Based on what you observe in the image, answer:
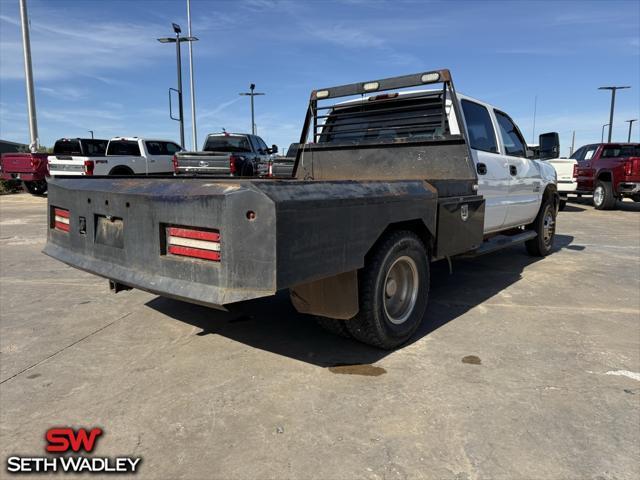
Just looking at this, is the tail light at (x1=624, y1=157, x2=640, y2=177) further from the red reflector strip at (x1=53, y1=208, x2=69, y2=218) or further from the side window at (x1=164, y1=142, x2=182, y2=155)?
the side window at (x1=164, y1=142, x2=182, y2=155)

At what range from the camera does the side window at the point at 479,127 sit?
15.8ft

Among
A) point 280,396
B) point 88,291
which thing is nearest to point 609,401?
point 280,396

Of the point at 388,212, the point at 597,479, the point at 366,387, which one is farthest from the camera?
the point at 388,212

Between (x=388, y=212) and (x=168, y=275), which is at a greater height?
(x=388, y=212)

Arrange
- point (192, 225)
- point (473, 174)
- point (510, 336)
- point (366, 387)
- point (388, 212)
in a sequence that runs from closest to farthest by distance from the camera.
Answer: point (192, 225) → point (366, 387) → point (388, 212) → point (510, 336) → point (473, 174)

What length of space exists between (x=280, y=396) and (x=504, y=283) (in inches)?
147

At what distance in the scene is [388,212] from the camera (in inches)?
124

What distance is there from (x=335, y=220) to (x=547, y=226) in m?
5.60

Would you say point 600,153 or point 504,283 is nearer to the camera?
point 504,283

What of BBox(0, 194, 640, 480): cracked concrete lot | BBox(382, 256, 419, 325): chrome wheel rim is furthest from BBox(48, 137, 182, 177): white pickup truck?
BBox(382, 256, 419, 325): chrome wheel rim

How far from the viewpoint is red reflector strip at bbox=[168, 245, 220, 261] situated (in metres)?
2.60

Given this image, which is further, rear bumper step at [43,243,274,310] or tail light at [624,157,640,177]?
tail light at [624,157,640,177]

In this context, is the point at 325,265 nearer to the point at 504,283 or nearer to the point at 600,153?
the point at 504,283

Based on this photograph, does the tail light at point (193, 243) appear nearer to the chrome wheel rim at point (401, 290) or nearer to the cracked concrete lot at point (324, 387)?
the cracked concrete lot at point (324, 387)
